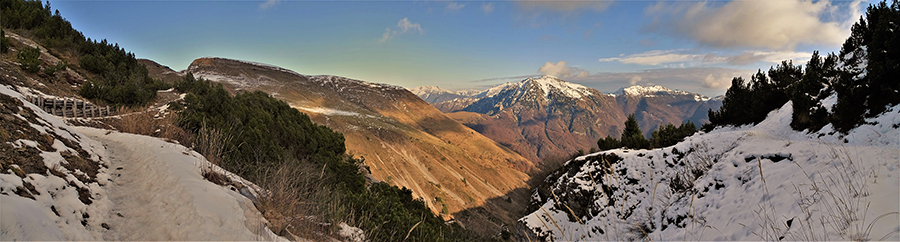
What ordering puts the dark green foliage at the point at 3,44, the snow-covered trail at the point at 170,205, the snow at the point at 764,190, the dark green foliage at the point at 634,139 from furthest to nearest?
the dark green foliage at the point at 634,139
the dark green foliage at the point at 3,44
the snow at the point at 764,190
the snow-covered trail at the point at 170,205

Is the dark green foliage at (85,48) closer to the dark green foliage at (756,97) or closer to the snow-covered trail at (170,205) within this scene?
the snow-covered trail at (170,205)

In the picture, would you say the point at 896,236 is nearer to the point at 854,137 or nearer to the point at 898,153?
the point at 898,153

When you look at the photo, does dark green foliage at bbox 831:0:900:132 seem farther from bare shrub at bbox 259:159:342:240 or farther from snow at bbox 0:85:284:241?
snow at bbox 0:85:284:241

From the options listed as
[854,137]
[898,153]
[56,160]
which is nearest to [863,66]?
[854,137]

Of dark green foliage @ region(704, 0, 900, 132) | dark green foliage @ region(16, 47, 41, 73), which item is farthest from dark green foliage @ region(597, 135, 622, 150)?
dark green foliage @ region(16, 47, 41, 73)

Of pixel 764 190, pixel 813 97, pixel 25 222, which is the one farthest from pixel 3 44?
pixel 813 97

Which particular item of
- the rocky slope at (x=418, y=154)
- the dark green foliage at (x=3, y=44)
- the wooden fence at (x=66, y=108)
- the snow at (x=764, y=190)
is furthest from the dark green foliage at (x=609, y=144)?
the dark green foliage at (x=3, y=44)
